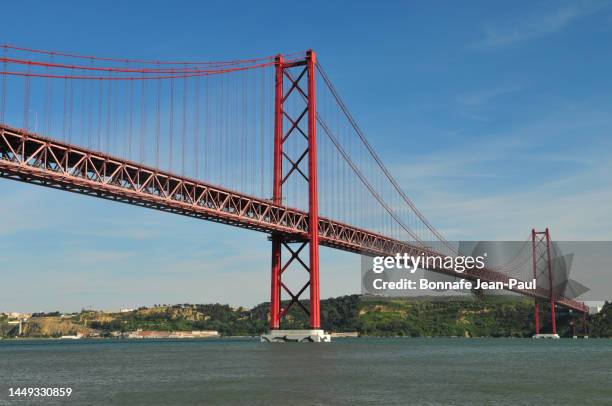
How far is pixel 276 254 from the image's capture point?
67625 mm

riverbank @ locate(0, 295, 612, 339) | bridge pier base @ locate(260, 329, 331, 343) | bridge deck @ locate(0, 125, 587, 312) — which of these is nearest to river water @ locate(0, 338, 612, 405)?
bridge deck @ locate(0, 125, 587, 312)

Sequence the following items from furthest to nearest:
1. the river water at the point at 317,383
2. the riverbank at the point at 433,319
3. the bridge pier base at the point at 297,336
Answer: the riverbank at the point at 433,319, the bridge pier base at the point at 297,336, the river water at the point at 317,383

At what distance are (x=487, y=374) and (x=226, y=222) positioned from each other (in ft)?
101

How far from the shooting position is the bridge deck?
47.2 metres

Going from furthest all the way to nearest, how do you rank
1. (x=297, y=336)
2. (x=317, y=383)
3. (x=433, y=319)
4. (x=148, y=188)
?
(x=433, y=319), (x=297, y=336), (x=148, y=188), (x=317, y=383)

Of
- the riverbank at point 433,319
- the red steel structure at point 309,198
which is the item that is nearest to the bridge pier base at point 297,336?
the red steel structure at point 309,198

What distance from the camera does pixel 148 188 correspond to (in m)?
56.7

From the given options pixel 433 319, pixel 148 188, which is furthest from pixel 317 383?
pixel 433 319

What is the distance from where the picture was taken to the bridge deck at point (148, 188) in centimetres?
4716

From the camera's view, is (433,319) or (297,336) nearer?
(297,336)

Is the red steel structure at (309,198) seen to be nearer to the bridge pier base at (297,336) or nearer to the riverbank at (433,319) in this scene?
the bridge pier base at (297,336)

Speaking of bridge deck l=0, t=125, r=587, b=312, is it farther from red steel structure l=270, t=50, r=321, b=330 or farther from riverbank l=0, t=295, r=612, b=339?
riverbank l=0, t=295, r=612, b=339

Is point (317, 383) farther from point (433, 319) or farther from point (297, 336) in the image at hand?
point (433, 319)

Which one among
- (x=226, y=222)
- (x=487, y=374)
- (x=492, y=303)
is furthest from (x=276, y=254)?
(x=492, y=303)
